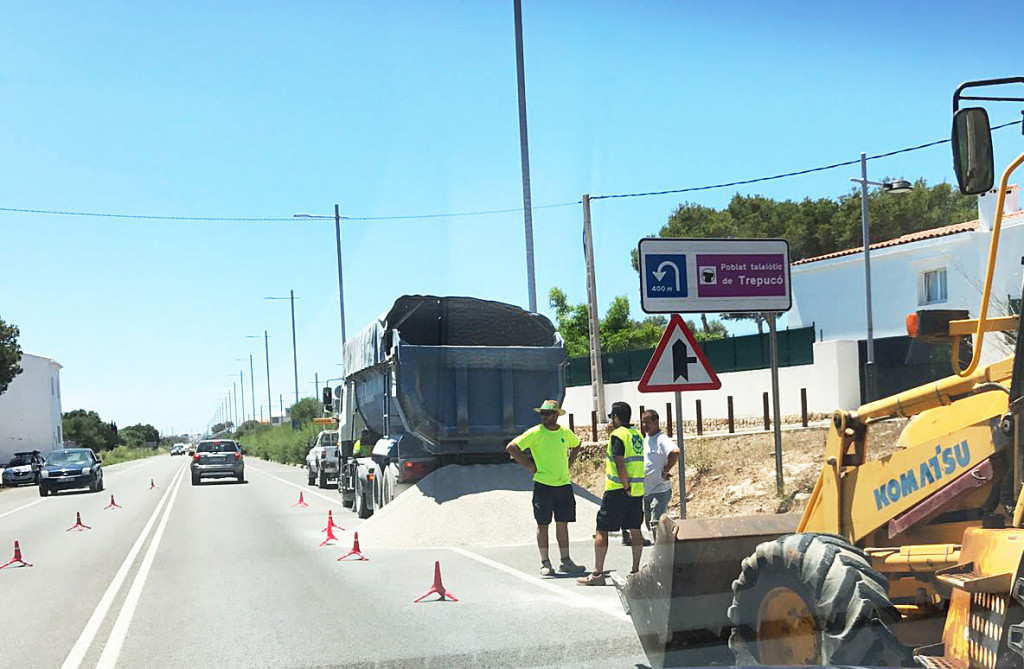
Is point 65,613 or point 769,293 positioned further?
point 769,293

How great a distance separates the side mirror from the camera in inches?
161

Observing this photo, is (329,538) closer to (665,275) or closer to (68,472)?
(665,275)

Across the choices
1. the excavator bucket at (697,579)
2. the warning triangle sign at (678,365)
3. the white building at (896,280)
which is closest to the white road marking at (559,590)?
the excavator bucket at (697,579)

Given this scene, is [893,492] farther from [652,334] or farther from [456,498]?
[652,334]

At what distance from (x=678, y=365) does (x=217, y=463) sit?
99.3 ft

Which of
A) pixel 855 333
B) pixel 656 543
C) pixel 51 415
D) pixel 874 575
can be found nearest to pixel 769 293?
pixel 656 543

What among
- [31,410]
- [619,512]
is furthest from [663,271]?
[31,410]

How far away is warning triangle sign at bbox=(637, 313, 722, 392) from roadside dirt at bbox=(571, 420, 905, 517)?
4042 millimetres

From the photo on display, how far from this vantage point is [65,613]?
988 cm

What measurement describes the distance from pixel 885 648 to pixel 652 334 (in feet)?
177

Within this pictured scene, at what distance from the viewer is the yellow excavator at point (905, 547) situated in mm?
4254

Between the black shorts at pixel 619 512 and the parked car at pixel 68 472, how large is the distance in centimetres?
2974

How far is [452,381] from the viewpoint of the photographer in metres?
16.6

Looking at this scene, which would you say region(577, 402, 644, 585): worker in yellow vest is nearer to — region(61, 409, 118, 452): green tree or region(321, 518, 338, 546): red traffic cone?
region(321, 518, 338, 546): red traffic cone
